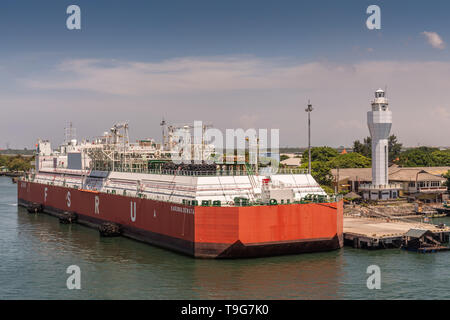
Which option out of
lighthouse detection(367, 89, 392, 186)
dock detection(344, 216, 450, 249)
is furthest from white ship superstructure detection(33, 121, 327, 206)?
lighthouse detection(367, 89, 392, 186)

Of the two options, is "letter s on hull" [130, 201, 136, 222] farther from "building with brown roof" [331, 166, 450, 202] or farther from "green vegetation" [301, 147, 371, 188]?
"green vegetation" [301, 147, 371, 188]

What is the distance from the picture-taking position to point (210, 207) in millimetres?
42094

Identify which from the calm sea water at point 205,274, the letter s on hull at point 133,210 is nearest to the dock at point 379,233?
the calm sea water at point 205,274

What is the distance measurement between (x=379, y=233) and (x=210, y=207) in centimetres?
1888

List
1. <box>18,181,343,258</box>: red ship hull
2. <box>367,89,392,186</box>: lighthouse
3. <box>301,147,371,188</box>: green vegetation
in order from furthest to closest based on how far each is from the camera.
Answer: <box>301,147,371,188</box>: green vegetation < <box>367,89,392,186</box>: lighthouse < <box>18,181,343,258</box>: red ship hull

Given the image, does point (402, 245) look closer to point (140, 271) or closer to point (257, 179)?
point (257, 179)

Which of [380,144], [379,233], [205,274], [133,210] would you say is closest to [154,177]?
[133,210]

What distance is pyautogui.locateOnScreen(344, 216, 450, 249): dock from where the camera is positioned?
49.2m

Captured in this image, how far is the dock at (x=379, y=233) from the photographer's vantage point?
49.2 metres

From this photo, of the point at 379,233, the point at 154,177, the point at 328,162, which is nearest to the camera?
the point at 379,233

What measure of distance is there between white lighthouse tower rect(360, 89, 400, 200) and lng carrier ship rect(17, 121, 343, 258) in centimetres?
3057

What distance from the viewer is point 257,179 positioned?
1876 inches

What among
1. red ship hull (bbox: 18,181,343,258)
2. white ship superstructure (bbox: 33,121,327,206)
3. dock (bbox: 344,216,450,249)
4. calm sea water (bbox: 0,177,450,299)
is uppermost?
white ship superstructure (bbox: 33,121,327,206)

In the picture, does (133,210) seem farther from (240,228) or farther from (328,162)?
(328,162)
